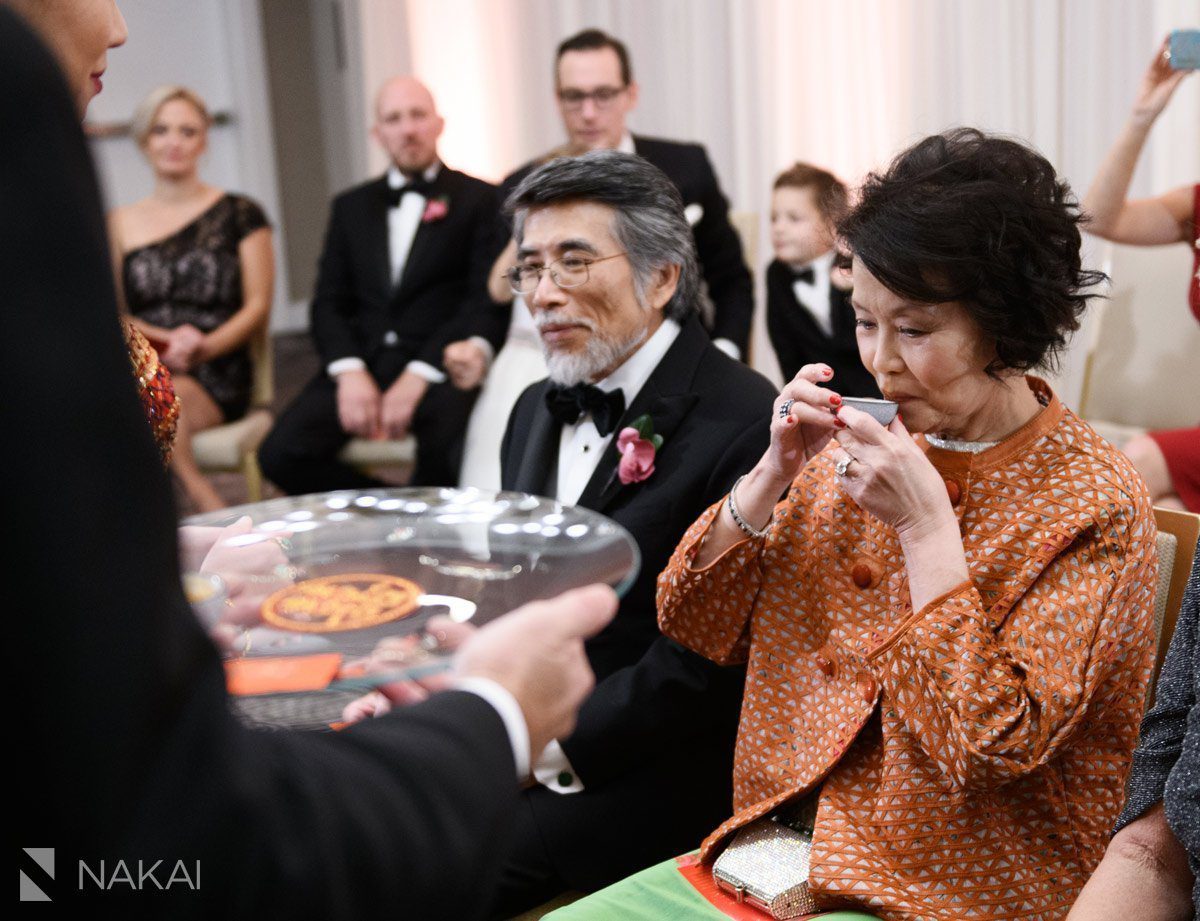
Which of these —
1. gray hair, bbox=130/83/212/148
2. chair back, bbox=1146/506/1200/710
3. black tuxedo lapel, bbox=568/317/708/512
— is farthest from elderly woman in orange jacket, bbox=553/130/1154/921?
gray hair, bbox=130/83/212/148

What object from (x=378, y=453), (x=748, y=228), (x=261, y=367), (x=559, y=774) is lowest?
(x=378, y=453)

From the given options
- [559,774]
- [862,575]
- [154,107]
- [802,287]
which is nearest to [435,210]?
[154,107]

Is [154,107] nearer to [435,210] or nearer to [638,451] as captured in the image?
[435,210]

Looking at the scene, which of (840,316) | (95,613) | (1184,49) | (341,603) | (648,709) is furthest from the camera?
(840,316)

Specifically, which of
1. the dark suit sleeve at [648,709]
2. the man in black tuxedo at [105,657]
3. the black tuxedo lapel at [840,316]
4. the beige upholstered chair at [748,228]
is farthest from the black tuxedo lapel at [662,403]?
the beige upholstered chair at [748,228]

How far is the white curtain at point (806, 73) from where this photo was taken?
15.5ft

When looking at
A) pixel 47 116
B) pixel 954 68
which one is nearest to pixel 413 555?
pixel 47 116

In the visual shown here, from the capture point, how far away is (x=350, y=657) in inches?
39.4

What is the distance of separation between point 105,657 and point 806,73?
18.7 feet

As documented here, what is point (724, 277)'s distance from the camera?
4223 millimetres

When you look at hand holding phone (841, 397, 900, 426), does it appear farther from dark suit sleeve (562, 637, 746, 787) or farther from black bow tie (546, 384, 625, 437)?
black bow tie (546, 384, 625, 437)

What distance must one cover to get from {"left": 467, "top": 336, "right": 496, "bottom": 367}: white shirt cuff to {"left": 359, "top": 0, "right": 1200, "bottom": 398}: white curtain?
1.35 meters

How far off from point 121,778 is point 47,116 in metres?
0.31

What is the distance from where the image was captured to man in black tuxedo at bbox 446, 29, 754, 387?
4223mm
